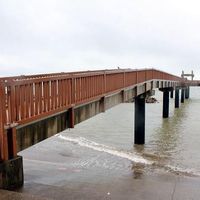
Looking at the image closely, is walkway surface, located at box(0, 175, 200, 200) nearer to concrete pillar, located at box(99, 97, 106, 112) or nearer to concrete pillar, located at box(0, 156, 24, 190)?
concrete pillar, located at box(0, 156, 24, 190)

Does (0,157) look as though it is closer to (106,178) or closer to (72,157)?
(106,178)

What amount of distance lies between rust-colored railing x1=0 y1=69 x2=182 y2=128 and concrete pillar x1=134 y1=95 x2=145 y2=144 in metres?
7.20

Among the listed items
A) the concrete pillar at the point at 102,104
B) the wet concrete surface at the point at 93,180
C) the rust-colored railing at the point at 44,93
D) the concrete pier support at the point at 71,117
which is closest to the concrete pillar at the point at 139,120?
the wet concrete surface at the point at 93,180

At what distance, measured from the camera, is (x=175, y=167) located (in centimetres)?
1304

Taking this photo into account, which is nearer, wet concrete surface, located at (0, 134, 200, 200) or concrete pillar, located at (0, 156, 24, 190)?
concrete pillar, located at (0, 156, 24, 190)

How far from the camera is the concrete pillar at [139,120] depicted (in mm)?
18688

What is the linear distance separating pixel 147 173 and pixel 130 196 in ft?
11.0

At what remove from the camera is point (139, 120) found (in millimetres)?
19969

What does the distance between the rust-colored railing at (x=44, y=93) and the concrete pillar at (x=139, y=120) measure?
23.6ft

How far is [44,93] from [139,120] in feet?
42.4

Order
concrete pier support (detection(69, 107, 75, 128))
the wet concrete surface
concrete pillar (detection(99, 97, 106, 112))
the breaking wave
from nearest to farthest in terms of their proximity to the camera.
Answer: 1. the wet concrete surface
2. concrete pier support (detection(69, 107, 75, 128))
3. concrete pillar (detection(99, 97, 106, 112))
4. the breaking wave

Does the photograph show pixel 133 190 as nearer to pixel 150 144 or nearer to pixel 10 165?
pixel 10 165

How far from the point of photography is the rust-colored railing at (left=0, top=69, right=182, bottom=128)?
6555mm

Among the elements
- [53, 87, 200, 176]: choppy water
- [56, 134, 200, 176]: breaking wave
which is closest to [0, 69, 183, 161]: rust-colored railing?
[56, 134, 200, 176]: breaking wave
